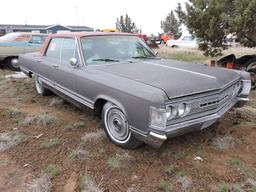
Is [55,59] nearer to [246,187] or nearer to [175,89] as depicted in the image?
[175,89]

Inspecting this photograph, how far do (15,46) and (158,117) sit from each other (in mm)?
9227

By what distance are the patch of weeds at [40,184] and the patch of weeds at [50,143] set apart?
2.44ft

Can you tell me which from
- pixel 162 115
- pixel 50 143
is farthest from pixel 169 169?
pixel 50 143

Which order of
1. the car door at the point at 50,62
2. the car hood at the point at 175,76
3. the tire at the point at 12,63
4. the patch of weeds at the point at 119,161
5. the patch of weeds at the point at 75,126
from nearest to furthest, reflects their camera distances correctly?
the car hood at the point at 175,76, the patch of weeds at the point at 119,161, the patch of weeds at the point at 75,126, the car door at the point at 50,62, the tire at the point at 12,63

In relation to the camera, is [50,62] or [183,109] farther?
[50,62]

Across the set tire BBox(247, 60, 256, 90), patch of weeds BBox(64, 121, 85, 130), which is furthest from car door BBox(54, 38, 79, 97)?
tire BBox(247, 60, 256, 90)

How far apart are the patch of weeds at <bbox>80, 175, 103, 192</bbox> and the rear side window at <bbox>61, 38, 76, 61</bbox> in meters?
2.16

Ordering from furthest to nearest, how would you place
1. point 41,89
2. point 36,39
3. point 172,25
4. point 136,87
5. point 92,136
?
point 172,25 < point 36,39 < point 41,89 < point 92,136 < point 136,87

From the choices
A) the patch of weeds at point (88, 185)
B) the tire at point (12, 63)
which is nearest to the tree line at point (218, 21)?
the patch of weeds at point (88, 185)

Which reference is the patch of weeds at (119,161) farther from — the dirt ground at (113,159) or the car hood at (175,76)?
the car hood at (175,76)

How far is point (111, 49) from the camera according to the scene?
4203 mm

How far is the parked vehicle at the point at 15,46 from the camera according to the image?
9.98 m

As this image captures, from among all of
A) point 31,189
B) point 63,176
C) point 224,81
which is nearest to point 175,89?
point 224,81

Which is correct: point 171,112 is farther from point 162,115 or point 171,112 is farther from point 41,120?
point 41,120
